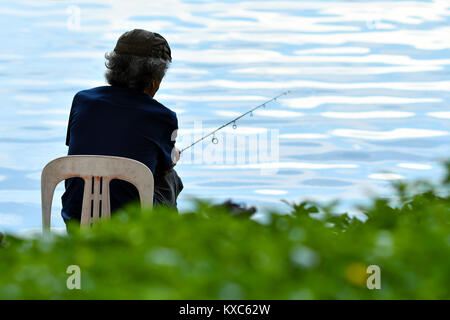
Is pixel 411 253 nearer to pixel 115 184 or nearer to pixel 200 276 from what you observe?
pixel 200 276

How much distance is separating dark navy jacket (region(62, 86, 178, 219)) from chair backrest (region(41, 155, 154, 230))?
11 cm

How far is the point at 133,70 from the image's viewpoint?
10.9 feet

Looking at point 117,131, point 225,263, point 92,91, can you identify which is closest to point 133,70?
point 92,91

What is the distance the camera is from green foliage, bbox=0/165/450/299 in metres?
1.09

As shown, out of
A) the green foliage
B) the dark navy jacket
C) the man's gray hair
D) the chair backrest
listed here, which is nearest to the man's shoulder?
the dark navy jacket

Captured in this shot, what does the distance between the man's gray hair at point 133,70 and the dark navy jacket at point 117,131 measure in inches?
5.7

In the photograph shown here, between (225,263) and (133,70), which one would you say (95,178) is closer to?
(133,70)

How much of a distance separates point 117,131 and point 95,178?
258 mm

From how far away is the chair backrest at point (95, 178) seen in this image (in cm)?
282

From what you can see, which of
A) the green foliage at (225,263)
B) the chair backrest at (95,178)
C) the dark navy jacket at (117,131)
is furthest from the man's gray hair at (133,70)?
the green foliage at (225,263)

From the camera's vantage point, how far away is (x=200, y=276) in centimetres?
109

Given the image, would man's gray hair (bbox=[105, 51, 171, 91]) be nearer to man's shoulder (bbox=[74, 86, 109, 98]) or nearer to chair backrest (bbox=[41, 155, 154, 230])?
man's shoulder (bbox=[74, 86, 109, 98])
